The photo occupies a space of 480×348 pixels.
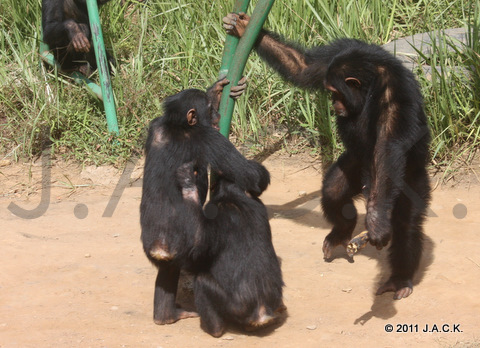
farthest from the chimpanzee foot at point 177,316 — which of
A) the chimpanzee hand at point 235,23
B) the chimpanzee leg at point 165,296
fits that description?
the chimpanzee hand at point 235,23

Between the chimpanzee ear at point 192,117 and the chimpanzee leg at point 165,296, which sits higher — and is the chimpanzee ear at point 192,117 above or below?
above

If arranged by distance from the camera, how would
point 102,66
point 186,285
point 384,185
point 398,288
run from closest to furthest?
point 384,185
point 398,288
point 186,285
point 102,66

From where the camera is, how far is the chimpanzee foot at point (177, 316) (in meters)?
4.05

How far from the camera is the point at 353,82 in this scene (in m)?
4.30

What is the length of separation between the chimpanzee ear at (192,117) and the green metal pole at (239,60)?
0.36 meters

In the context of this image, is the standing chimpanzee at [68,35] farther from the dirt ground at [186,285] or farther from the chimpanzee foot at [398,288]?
the chimpanzee foot at [398,288]

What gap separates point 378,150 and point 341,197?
0.83m

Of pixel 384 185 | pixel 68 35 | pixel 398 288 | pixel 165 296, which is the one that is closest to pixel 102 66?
pixel 68 35

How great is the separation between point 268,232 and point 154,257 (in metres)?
0.73

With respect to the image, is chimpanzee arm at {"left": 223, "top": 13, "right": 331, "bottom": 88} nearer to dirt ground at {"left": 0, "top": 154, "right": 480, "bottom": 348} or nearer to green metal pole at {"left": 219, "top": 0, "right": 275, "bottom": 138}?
green metal pole at {"left": 219, "top": 0, "right": 275, "bottom": 138}

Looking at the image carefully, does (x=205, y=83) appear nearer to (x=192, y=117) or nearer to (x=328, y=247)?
(x=328, y=247)

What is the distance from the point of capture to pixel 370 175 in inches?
177

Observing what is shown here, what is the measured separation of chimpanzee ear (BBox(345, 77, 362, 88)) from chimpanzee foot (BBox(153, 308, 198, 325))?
1851 millimetres

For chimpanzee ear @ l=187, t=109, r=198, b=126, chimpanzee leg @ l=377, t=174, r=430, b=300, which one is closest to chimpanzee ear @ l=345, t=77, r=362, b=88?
chimpanzee leg @ l=377, t=174, r=430, b=300
